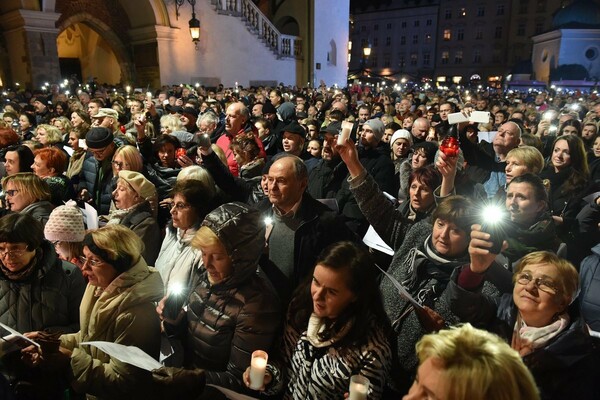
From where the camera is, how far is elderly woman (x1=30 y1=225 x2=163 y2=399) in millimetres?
2264

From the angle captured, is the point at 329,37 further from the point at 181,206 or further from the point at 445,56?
the point at 445,56

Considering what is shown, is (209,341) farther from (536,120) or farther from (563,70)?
(563,70)

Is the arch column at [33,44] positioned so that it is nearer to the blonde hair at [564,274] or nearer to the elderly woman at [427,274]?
the elderly woman at [427,274]

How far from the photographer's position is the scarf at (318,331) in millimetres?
2062

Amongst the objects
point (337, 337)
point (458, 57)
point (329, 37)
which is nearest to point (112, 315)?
point (337, 337)

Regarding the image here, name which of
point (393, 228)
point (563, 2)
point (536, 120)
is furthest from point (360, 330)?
point (563, 2)

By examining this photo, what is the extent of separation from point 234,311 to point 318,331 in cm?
46

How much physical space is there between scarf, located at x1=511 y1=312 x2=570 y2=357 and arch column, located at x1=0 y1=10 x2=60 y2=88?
57.8 feet

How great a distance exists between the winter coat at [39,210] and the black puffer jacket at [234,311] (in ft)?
6.40

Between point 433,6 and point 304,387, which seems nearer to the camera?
point 304,387

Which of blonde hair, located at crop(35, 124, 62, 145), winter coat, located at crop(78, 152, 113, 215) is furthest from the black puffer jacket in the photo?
blonde hair, located at crop(35, 124, 62, 145)

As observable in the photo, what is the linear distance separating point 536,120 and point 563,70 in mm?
34735

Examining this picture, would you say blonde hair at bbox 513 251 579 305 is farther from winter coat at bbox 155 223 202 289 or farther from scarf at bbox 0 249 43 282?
scarf at bbox 0 249 43 282

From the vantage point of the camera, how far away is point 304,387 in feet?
6.89
